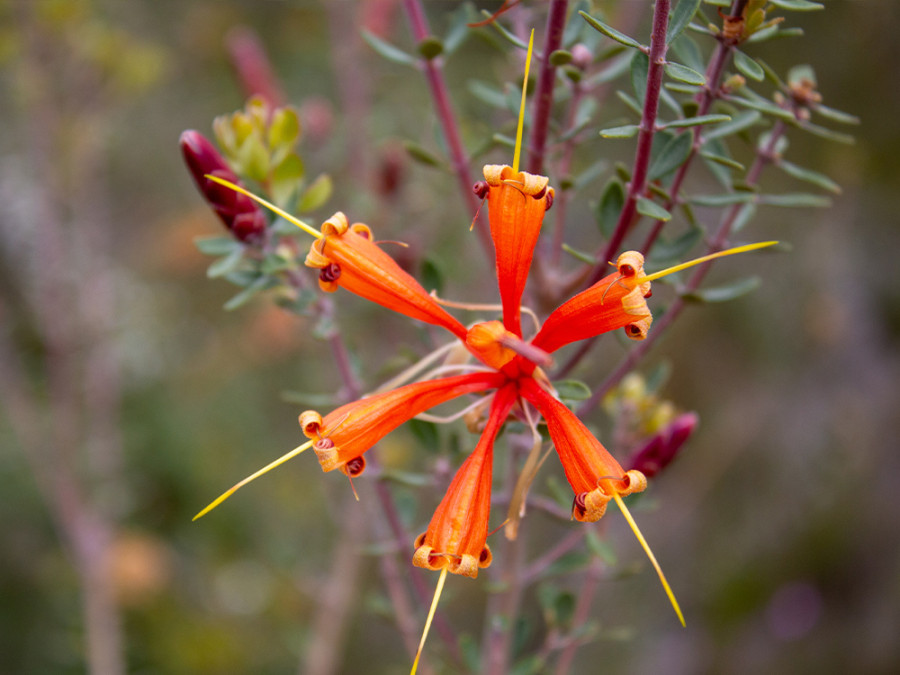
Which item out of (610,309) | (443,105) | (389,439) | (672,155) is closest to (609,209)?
(672,155)

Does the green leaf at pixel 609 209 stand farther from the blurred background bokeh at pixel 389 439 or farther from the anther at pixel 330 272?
the blurred background bokeh at pixel 389 439

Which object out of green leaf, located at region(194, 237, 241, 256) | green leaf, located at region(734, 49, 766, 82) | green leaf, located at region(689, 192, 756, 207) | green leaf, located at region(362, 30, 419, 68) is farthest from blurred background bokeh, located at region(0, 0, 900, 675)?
green leaf, located at region(734, 49, 766, 82)

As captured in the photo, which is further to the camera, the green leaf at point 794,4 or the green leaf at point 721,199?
the green leaf at point 721,199

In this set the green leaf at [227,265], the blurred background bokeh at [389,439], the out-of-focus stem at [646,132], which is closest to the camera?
the out-of-focus stem at [646,132]

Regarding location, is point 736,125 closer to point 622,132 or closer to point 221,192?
point 622,132

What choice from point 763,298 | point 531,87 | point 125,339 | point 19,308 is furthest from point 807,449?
point 19,308

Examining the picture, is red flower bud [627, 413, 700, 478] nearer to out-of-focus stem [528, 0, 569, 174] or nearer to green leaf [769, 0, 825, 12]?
out-of-focus stem [528, 0, 569, 174]

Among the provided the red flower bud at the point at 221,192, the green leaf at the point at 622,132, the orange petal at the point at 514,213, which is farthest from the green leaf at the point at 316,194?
the green leaf at the point at 622,132
